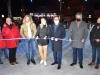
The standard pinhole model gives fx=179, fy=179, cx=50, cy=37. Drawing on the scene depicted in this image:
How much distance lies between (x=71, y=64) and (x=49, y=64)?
81 cm

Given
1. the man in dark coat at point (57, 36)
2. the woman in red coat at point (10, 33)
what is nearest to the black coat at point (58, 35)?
the man in dark coat at point (57, 36)

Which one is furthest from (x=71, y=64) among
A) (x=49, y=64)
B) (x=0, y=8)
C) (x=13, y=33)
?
(x=0, y=8)

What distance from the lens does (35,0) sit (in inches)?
1817

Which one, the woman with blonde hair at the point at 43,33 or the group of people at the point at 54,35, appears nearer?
the group of people at the point at 54,35

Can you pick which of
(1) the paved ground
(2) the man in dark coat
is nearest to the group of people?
(2) the man in dark coat

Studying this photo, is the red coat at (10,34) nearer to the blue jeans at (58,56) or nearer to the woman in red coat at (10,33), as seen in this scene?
the woman in red coat at (10,33)

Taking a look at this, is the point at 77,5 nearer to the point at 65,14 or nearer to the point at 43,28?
the point at 65,14

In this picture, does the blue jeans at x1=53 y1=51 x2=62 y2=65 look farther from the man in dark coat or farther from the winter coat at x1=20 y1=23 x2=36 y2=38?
the winter coat at x1=20 y1=23 x2=36 y2=38

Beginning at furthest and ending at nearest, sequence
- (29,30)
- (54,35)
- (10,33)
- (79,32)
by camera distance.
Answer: (29,30), (10,33), (54,35), (79,32)

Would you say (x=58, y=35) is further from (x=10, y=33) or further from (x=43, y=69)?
(x=10, y=33)

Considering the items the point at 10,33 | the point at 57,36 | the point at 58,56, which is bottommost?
the point at 58,56

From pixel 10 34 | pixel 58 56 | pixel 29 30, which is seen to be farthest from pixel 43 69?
pixel 10 34

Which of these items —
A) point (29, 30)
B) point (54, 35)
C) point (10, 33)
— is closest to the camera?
point (54, 35)

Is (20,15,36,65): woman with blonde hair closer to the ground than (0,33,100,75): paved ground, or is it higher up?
higher up
